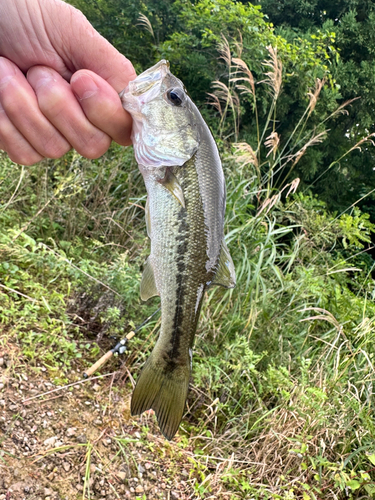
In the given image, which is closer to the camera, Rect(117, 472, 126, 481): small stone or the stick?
Rect(117, 472, 126, 481): small stone

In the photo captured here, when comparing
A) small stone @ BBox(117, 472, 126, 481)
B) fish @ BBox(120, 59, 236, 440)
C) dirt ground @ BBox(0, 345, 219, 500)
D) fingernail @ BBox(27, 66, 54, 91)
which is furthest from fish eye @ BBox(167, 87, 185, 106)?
small stone @ BBox(117, 472, 126, 481)

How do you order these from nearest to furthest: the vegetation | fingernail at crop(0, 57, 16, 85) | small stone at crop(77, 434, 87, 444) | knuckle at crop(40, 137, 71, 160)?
fingernail at crop(0, 57, 16, 85), knuckle at crop(40, 137, 71, 160), small stone at crop(77, 434, 87, 444), the vegetation

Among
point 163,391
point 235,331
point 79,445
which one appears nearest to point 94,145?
point 163,391

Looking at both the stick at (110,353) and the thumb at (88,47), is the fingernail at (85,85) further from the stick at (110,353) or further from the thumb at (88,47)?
the stick at (110,353)

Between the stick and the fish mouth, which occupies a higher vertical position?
the fish mouth

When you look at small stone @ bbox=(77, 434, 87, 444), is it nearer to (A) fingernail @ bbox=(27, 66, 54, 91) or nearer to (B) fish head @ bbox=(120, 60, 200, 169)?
(B) fish head @ bbox=(120, 60, 200, 169)

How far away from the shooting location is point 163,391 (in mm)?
1511

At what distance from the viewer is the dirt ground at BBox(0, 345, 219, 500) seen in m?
2.20

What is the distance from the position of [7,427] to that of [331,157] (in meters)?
8.70

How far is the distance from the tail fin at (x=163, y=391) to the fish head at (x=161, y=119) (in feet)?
2.58

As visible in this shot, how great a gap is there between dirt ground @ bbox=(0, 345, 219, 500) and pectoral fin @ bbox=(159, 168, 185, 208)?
180 centimetres

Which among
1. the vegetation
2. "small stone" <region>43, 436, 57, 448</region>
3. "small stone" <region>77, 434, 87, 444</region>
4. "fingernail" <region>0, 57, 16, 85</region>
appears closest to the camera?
"fingernail" <region>0, 57, 16, 85</region>

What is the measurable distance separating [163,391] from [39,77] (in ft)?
4.40

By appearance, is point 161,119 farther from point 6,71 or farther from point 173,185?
point 6,71
